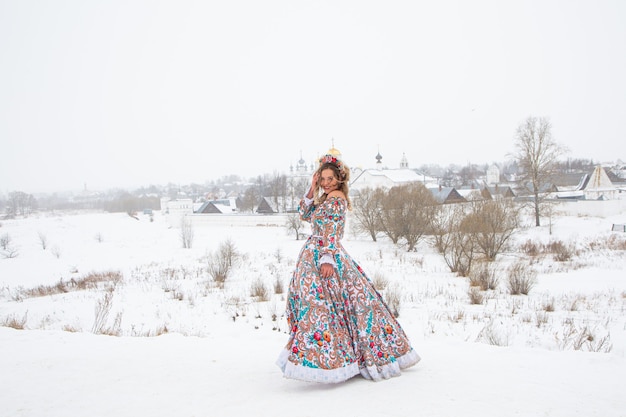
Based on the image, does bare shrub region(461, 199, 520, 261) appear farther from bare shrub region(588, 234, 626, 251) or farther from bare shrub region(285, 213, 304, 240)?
bare shrub region(285, 213, 304, 240)

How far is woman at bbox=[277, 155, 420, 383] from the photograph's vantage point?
3.26m

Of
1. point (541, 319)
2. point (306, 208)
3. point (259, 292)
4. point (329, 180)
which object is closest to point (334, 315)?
point (306, 208)

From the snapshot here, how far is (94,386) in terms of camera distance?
10.9ft

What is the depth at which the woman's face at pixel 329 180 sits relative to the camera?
3.60 metres

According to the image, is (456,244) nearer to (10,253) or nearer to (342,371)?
(342,371)

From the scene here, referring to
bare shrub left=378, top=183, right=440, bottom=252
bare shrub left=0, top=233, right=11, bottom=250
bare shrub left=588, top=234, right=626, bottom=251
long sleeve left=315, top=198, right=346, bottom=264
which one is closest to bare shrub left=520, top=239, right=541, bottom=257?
bare shrub left=588, top=234, right=626, bottom=251

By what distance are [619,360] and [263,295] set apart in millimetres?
6630

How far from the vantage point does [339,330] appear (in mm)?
3365

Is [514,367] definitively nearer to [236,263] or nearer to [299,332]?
[299,332]

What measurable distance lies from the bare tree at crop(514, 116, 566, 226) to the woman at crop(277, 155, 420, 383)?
1304 inches

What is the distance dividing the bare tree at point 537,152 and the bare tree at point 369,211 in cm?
1358

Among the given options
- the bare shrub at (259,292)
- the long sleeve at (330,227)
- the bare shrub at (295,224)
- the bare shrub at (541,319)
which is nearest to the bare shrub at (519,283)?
the bare shrub at (541,319)

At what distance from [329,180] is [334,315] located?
119 cm

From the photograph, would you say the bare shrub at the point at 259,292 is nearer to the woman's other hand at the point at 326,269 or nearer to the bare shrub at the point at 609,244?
the woman's other hand at the point at 326,269
